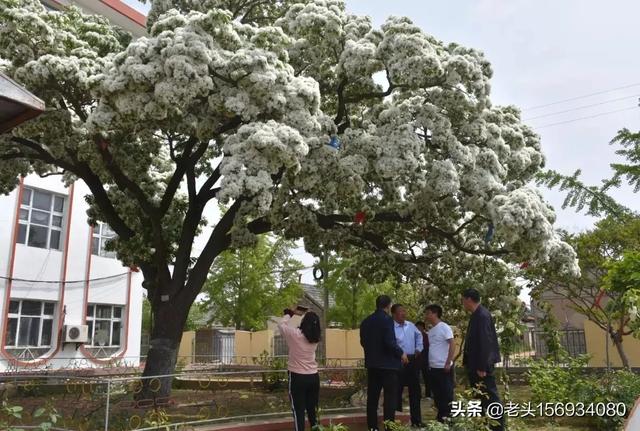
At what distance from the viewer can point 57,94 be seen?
11250 millimetres

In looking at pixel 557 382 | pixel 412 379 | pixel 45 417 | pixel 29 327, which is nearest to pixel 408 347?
pixel 412 379

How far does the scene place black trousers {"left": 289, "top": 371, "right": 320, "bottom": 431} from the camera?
26.0 feet

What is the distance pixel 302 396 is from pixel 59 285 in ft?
55.2

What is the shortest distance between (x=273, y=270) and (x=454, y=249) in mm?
20378

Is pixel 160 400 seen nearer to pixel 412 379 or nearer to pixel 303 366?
pixel 303 366

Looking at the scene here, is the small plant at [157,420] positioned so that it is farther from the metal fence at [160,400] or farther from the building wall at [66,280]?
the building wall at [66,280]

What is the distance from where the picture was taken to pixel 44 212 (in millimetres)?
21656

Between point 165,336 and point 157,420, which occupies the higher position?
point 165,336

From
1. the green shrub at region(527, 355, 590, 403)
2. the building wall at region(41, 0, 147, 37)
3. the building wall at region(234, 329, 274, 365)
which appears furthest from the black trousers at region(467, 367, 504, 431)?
the building wall at region(234, 329, 274, 365)

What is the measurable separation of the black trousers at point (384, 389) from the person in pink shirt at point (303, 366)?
78 centimetres

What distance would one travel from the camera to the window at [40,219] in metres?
20.9

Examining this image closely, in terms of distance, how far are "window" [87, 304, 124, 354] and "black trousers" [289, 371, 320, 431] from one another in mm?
17390

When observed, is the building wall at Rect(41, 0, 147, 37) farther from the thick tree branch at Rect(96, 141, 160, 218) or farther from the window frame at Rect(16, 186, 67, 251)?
the thick tree branch at Rect(96, 141, 160, 218)

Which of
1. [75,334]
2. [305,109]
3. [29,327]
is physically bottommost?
[75,334]
